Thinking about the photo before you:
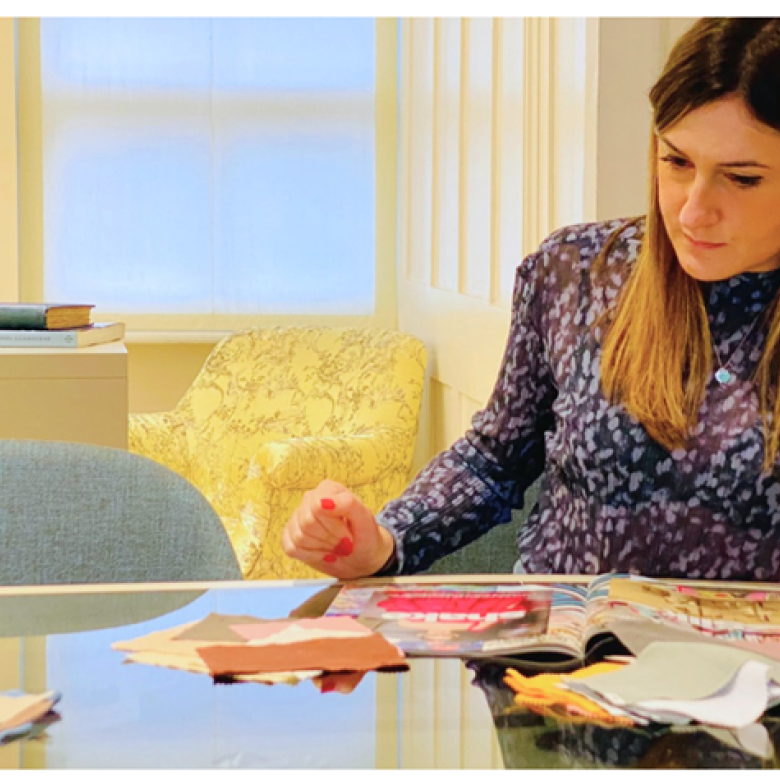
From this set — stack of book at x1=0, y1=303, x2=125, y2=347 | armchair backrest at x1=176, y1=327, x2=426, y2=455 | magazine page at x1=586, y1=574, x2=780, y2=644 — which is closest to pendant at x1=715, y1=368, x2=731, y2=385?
magazine page at x1=586, y1=574, x2=780, y2=644

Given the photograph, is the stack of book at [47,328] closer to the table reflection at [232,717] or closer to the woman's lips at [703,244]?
the woman's lips at [703,244]

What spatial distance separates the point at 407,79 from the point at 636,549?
117 inches

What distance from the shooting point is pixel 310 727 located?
80cm

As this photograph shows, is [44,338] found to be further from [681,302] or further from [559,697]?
[559,697]

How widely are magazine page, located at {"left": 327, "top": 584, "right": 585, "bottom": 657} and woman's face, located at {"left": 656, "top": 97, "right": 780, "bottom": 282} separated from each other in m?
0.39

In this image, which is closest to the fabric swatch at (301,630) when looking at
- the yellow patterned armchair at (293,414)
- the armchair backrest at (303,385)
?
the yellow patterned armchair at (293,414)

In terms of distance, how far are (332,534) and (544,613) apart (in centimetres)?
22

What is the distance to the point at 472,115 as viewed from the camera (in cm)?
332

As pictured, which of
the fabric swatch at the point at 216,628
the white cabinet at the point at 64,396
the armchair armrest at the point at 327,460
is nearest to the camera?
the fabric swatch at the point at 216,628

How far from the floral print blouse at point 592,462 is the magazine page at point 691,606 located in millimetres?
160

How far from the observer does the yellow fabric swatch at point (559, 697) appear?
0.81 metres

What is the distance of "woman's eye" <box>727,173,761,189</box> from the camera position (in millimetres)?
1337

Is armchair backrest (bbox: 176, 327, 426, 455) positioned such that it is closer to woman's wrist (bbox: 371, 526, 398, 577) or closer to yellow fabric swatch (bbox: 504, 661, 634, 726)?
woman's wrist (bbox: 371, 526, 398, 577)

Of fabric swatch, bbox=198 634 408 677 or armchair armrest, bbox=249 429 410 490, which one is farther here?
armchair armrest, bbox=249 429 410 490
